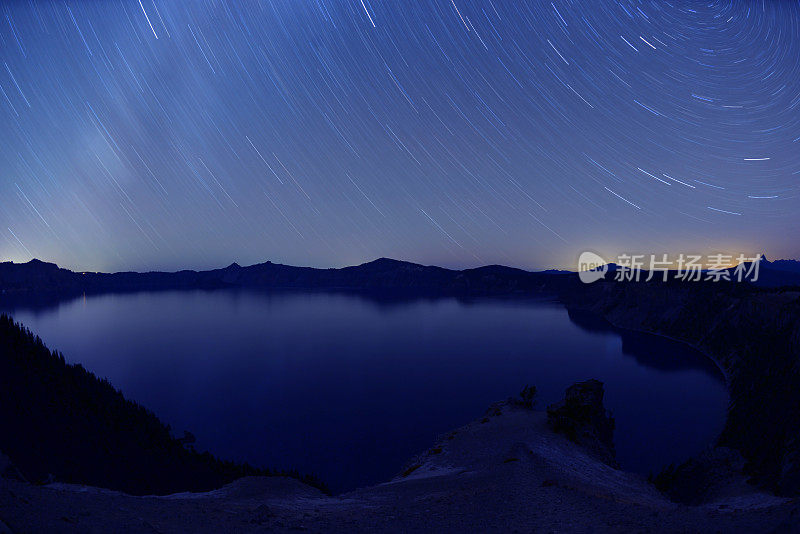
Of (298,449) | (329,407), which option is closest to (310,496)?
(298,449)

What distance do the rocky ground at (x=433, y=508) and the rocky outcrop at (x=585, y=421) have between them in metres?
5.84

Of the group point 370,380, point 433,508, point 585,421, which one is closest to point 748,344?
point 585,421

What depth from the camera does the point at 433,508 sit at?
1303cm

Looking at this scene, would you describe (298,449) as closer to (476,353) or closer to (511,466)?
(511,466)

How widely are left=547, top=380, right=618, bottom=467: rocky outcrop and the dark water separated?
13.8 feet

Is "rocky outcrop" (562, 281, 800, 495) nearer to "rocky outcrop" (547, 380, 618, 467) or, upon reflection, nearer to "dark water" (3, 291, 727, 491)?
"dark water" (3, 291, 727, 491)

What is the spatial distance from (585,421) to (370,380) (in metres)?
35.0

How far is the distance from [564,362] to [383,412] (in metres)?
43.1

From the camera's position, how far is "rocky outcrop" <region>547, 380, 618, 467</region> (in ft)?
90.0

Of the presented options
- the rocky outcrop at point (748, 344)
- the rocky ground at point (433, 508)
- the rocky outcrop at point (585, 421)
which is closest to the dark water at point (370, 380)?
the rocky outcrop at point (748, 344)

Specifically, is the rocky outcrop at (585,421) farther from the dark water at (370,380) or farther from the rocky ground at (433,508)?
the rocky ground at (433,508)

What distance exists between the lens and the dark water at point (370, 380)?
3600 cm

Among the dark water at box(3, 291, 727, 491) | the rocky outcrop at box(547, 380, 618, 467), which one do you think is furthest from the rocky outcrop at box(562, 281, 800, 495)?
the rocky outcrop at box(547, 380, 618, 467)

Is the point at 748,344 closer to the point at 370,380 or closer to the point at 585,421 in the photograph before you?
the point at 585,421
